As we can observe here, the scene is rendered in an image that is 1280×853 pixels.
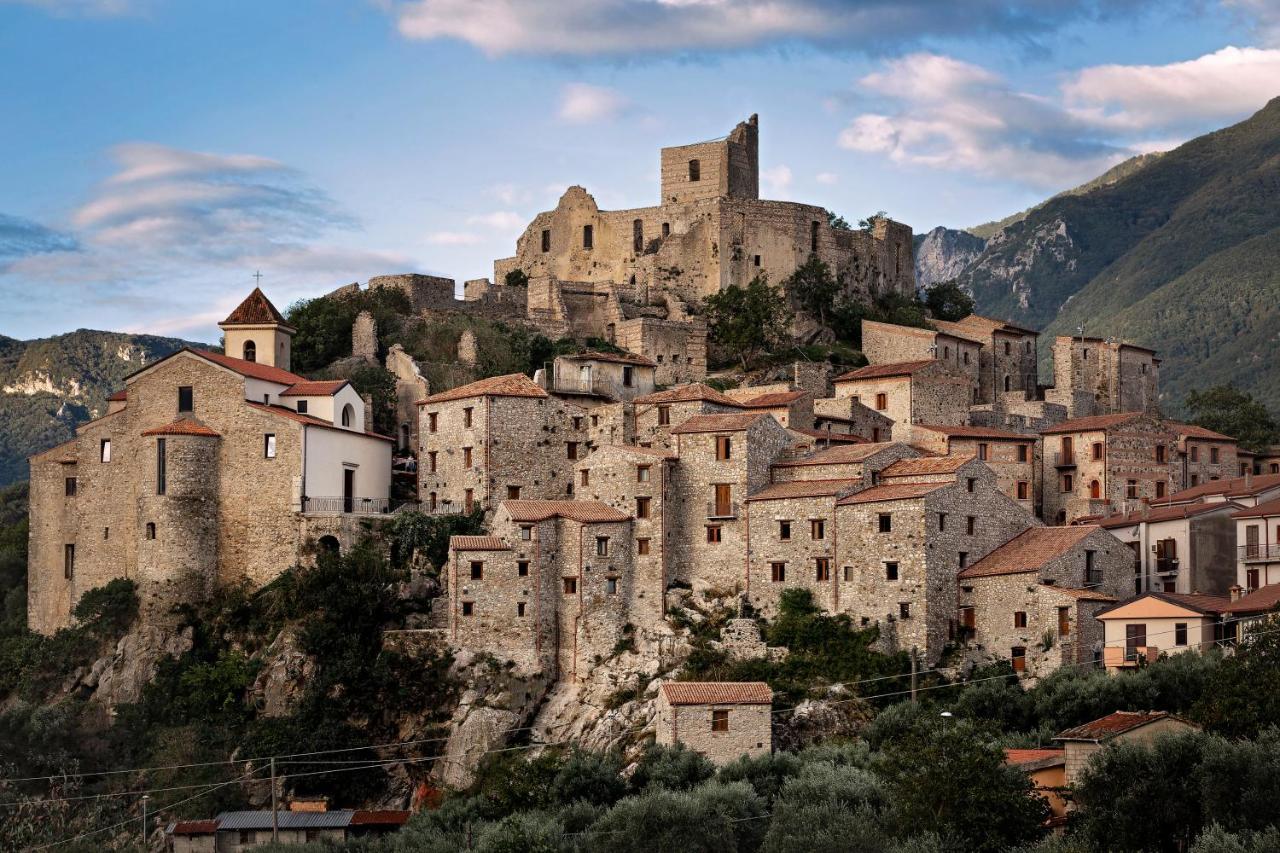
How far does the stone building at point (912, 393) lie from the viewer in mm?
78062

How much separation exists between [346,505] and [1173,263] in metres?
87.0

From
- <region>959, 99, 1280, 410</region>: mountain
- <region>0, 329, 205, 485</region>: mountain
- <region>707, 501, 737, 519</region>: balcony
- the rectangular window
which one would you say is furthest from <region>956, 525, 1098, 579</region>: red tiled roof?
<region>0, 329, 205, 485</region>: mountain

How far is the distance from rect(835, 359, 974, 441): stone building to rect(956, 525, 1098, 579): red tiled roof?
12.8 meters

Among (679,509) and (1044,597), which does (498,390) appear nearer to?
(679,509)

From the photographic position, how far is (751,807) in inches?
2010

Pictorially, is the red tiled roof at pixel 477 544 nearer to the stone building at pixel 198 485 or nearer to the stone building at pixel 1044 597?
the stone building at pixel 198 485

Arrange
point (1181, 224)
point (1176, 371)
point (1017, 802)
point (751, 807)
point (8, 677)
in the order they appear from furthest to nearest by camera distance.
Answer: point (1181, 224)
point (1176, 371)
point (8, 677)
point (751, 807)
point (1017, 802)

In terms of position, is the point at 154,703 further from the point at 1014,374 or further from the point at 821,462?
the point at 1014,374

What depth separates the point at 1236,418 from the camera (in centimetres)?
8950

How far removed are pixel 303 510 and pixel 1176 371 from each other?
73.0 m

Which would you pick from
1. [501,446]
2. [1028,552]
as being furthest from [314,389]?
[1028,552]

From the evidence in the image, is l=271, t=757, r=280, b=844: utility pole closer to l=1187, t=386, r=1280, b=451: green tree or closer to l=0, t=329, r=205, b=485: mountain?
l=1187, t=386, r=1280, b=451: green tree

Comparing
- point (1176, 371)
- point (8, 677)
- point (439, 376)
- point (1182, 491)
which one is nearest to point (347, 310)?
point (439, 376)

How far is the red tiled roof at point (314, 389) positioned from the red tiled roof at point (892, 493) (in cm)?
2262
